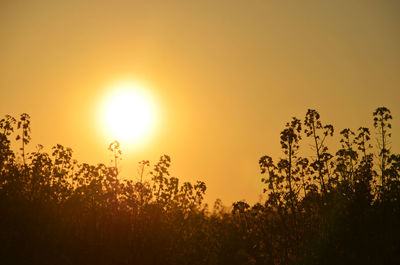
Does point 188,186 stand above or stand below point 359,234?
above

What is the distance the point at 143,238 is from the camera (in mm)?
16062

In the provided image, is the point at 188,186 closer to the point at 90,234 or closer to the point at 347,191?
the point at 90,234

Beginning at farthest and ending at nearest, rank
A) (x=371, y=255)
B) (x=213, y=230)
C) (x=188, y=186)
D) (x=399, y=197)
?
(x=213, y=230), (x=188, y=186), (x=399, y=197), (x=371, y=255)

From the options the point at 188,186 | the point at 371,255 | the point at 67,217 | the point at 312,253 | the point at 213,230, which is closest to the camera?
the point at 371,255

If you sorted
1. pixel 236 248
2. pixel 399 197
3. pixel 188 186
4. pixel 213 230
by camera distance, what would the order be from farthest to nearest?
pixel 236 248, pixel 213 230, pixel 188 186, pixel 399 197

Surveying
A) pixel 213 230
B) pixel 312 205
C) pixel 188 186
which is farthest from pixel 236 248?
pixel 312 205

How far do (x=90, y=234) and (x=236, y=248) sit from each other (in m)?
12.1

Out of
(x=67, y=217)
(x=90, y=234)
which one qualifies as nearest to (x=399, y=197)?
(x=90, y=234)

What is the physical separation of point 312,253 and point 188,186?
6.04 metres

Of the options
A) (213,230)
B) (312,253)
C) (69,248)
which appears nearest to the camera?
(312,253)

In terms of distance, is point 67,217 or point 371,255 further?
point 67,217

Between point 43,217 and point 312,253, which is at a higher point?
point 43,217

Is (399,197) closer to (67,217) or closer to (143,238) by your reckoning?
(143,238)

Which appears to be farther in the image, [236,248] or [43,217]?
[236,248]
